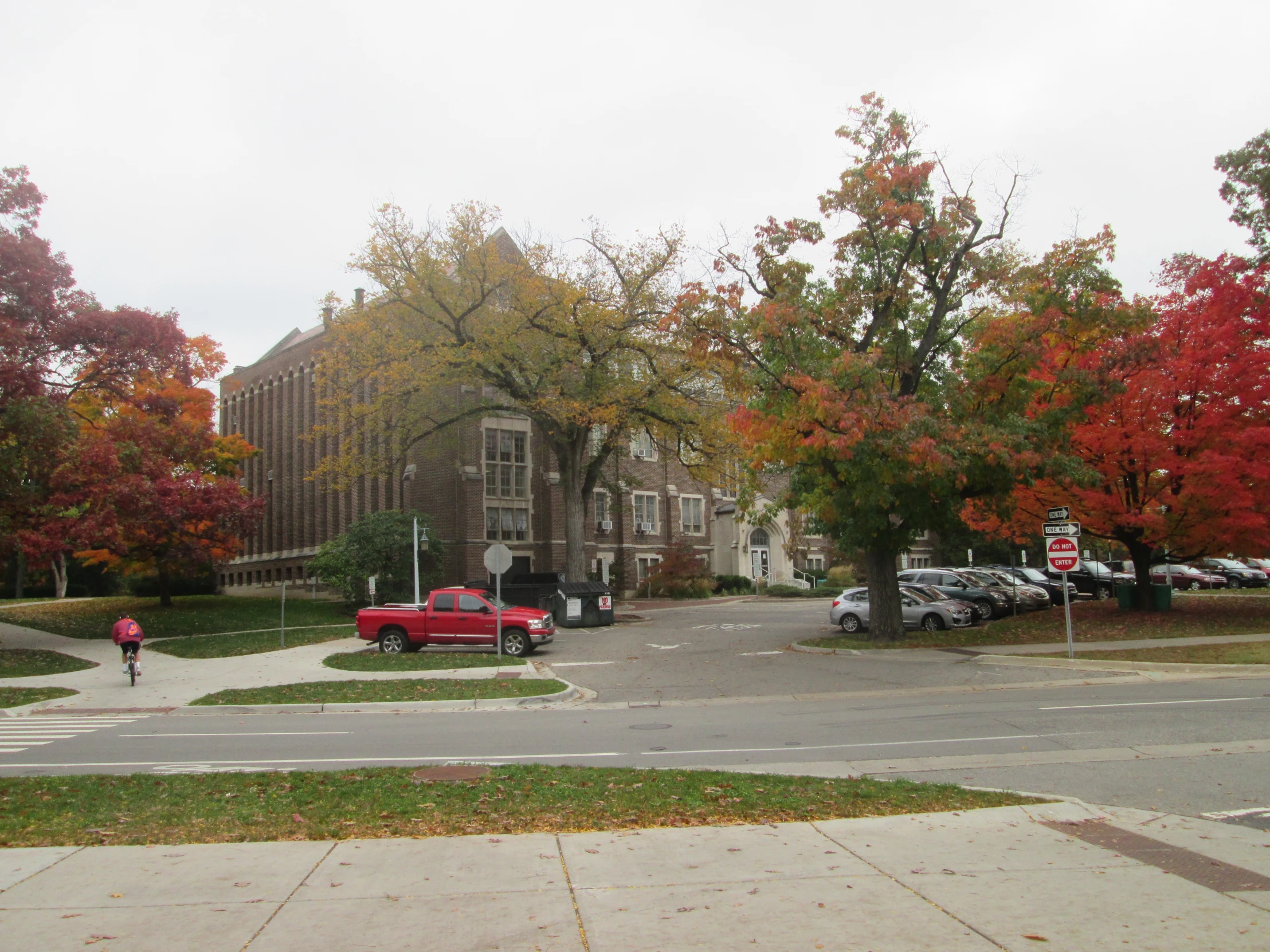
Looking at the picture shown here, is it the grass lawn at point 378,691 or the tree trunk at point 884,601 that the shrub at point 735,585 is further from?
the grass lawn at point 378,691

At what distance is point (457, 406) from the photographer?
37000mm

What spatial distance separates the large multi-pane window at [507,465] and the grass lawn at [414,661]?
21703 mm

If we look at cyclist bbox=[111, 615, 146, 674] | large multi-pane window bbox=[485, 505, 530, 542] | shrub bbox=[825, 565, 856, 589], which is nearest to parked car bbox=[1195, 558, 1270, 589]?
shrub bbox=[825, 565, 856, 589]

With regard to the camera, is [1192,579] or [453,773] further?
[1192,579]

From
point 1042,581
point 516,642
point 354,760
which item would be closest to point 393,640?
point 516,642

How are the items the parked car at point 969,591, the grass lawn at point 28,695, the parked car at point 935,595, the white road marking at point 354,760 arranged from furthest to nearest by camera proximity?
the parked car at point 969,591 < the parked car at point 935,595 < the grass lawn at point 28,695 < the white road marking at point 354,760

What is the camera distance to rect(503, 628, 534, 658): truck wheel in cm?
2247

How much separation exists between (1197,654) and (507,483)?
32050 millimetres

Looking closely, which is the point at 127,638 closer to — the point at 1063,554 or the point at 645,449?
the point at 1063,554

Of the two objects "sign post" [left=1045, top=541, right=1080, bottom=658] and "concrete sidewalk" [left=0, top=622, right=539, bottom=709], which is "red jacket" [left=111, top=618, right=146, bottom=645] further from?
"sign post" [left=1045, top=541, right=1080, bottom=658]

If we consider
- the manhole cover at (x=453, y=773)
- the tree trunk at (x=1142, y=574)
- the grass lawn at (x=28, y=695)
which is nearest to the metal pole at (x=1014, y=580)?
the tree trunk at (x=1142, y=574)

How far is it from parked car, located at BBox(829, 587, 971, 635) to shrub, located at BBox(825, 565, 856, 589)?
2567 cm

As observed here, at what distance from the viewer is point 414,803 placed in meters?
7.41

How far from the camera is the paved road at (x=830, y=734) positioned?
30.1ft
